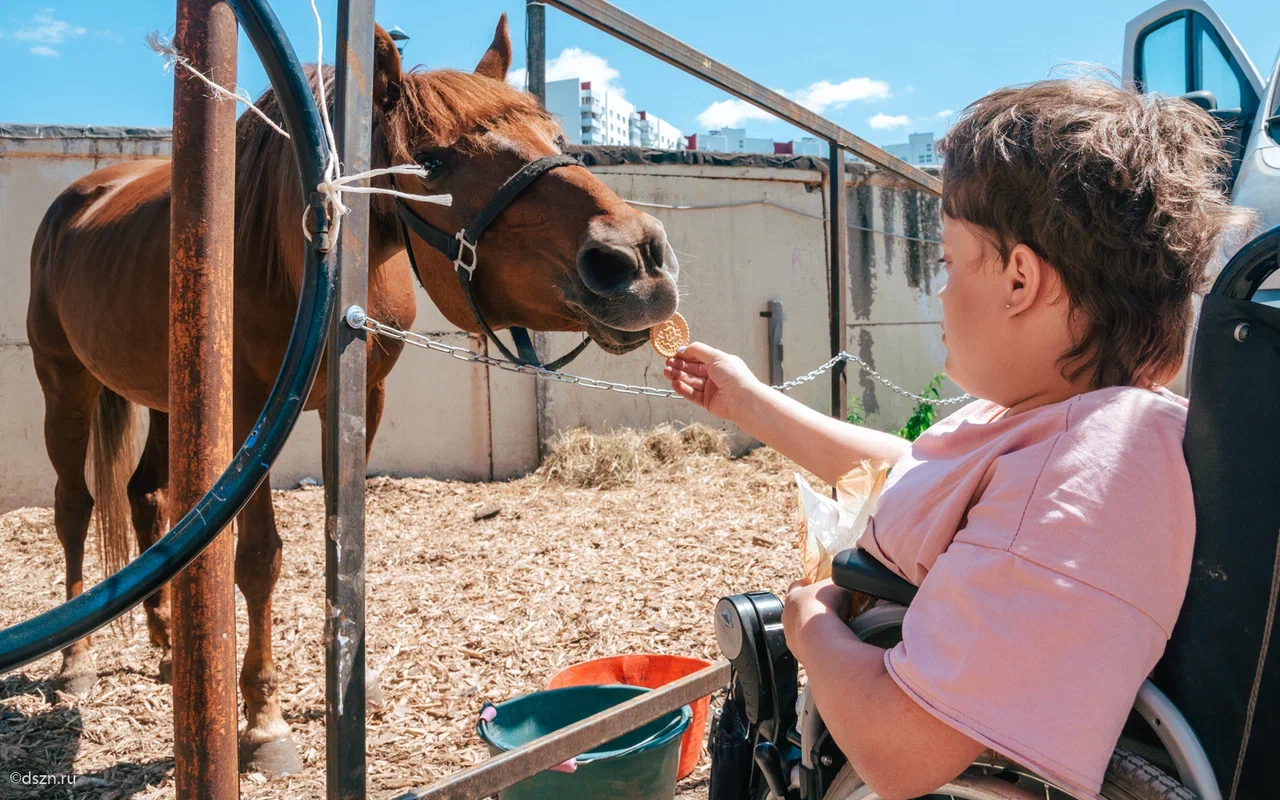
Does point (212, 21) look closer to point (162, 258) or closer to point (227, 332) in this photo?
point (227, 332)

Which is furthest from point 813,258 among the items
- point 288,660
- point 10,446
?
point 10,446

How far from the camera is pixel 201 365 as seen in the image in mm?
1148

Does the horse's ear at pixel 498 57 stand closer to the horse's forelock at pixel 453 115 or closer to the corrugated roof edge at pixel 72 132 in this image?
the horse's forelock at pixel 453 115

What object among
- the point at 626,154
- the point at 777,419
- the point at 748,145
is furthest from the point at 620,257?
the point at 748,145

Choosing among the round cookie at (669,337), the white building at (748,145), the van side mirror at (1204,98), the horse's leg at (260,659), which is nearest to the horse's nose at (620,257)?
the round cookie at (669,337)

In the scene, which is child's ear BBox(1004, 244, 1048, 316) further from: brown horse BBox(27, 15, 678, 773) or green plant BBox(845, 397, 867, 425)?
green plant BBox(845, 397, 867, 425)

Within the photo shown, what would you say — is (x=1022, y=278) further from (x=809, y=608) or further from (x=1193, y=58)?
(x=1193, y=58)

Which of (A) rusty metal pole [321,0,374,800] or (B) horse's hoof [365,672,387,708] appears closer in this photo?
(A) rusty metal pole [321,0,374,800]

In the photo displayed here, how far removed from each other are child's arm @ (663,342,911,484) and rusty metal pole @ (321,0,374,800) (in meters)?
0.69

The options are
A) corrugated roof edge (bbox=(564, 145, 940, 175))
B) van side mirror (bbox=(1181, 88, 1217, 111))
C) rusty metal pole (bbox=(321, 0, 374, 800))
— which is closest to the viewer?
rusty metal pole (bbox=(321, 0, 374, 800))

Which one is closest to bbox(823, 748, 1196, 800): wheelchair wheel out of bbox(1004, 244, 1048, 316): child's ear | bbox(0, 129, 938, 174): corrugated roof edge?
bbox(1004, 244, 1048, 316): child's ear

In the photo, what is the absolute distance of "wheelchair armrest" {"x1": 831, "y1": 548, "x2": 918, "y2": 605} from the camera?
1.04m

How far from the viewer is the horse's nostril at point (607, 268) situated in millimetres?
1888

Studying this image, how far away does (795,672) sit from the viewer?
51.6 inches
